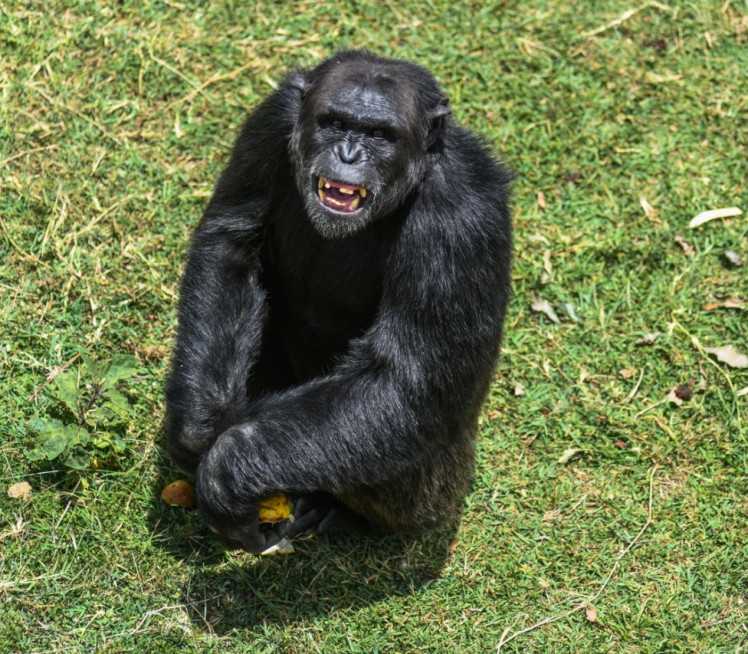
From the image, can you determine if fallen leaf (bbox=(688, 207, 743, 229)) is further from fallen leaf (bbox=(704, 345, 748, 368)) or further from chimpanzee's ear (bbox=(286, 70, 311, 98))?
chimpanzee's ear (bbox=(286, 70, 311, 98))

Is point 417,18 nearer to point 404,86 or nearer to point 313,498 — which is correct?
point 404,86

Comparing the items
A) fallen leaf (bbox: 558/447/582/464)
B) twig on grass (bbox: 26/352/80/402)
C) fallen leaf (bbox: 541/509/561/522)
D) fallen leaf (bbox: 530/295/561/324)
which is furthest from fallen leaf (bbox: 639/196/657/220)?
twig on grass (bbox: 26/352/80/402)

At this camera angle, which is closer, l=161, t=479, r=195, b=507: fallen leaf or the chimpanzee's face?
the chimpanzee's face

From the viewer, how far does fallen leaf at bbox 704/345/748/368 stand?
750cm

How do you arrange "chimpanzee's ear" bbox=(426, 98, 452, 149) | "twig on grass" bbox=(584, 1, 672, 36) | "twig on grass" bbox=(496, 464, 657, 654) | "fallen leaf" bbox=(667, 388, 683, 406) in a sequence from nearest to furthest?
"chimpanzee's ear" bbox=(426, 98, 452, 149)
"twig on grass" bbox=(496, 464, 657, 654)
"fallen leaf" bbox=(667, 388, 683, 406)
"twig on grass" bbox=(584, 1, 672, 36)

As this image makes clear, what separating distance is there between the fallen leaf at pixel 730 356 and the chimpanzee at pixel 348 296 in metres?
2.17

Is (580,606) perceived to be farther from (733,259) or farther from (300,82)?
(300,82)

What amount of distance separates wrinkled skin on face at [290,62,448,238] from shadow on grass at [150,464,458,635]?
2.02 meters

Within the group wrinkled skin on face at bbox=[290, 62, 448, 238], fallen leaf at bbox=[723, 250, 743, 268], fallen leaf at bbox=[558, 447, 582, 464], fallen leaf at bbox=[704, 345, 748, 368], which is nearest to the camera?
wrinkled skin on face at bbox=[290, 62, 448, 238]

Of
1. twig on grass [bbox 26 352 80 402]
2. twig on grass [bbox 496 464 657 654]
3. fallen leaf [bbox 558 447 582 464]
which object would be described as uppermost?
twig on grass [bbox 26 352 80 402]

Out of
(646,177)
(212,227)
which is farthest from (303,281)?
(646,177)

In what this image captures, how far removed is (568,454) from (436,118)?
8.53ft

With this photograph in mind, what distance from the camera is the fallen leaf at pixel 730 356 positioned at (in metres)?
7.50

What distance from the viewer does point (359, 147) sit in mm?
5543
